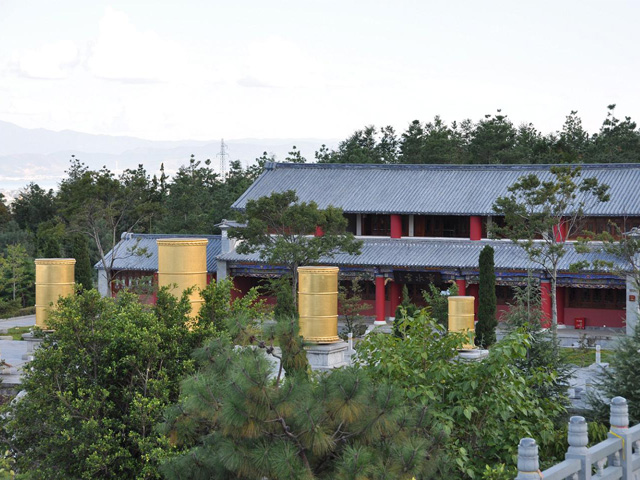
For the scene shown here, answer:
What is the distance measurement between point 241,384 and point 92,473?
11.4ft

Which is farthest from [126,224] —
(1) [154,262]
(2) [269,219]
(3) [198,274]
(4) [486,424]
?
(4) [486,424]

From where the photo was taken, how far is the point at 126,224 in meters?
51.6

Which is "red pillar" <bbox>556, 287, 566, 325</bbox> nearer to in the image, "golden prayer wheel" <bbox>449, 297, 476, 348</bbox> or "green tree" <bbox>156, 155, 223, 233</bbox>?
"golden prayer wheel" <bbox>449, 297, 476, 348</bbox>

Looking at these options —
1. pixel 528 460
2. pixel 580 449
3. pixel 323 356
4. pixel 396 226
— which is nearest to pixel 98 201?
pixel 396 226

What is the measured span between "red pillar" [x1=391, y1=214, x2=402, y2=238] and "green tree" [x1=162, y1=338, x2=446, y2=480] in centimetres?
2846

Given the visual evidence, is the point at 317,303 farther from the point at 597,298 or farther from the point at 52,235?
the point at 52,235

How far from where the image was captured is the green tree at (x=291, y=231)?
30.3m

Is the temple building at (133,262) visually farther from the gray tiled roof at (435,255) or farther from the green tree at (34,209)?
the green tree at (34,209)

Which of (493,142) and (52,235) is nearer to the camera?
(52,235)

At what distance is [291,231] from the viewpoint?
31.1 metres

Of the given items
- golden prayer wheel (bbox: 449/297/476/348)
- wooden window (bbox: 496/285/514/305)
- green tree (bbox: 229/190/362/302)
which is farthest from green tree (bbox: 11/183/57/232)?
golden prayer wheel (bbox: 449/297/476/348)

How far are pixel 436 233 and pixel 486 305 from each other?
31.2ft

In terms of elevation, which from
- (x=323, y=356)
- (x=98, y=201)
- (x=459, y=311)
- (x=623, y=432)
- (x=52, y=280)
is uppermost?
(x=98, y=201)

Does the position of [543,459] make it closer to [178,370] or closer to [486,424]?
[486,424]
